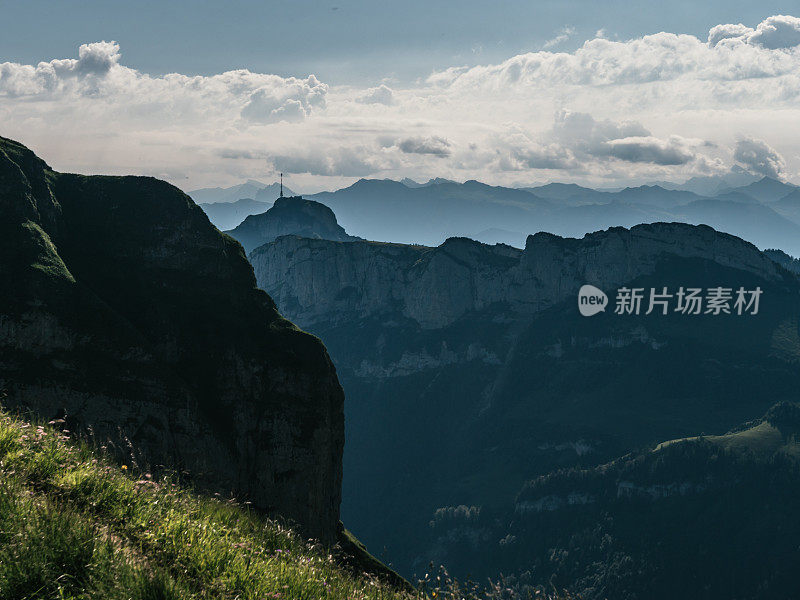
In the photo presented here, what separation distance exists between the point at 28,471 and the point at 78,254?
3773 inches

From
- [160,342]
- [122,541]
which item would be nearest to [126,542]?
[122,541]

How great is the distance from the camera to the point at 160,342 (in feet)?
290

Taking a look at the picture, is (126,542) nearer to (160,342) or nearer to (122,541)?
(122,541)

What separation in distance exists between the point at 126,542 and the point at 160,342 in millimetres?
84783

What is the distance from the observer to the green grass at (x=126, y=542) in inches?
313

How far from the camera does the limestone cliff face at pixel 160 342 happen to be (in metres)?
74.9

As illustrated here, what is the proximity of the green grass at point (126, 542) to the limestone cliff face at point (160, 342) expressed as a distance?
2365 inches

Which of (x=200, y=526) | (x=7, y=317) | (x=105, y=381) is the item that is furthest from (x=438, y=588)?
(x=7, y=317)

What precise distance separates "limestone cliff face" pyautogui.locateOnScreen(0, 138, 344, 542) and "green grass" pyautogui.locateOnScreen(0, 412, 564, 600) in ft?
197

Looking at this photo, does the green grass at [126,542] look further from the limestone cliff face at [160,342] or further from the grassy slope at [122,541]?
the limestone cliff face at [160,342]

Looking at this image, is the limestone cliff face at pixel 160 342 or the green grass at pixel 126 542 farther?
the limestone cliff face at pixel 160 342

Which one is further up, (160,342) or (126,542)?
(126,542)

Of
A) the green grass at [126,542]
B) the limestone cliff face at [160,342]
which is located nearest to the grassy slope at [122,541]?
the green grass at [126,542]

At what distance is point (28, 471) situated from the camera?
10.2 metres
